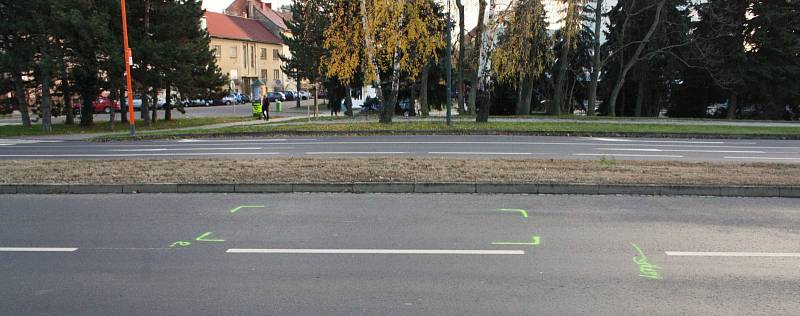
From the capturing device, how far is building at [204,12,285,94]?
77.0m

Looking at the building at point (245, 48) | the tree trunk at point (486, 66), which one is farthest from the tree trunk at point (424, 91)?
the building at point (245, 48)

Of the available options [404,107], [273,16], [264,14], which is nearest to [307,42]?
[404,107]

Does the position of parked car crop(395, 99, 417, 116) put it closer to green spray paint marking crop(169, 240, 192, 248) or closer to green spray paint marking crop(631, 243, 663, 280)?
green spray paint marking crop(169, 240, 192, 248)

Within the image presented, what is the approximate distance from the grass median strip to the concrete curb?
0.22 meters

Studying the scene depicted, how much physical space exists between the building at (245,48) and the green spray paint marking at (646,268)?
233 ft

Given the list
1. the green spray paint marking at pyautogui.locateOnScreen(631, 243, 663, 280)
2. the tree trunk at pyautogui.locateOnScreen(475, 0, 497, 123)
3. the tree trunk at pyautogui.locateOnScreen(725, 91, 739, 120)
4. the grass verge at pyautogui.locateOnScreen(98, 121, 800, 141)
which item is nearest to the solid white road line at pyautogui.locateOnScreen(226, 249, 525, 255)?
the green spray paint marking at pyautogui.locateOnScreen(631, 243, 663, 280)

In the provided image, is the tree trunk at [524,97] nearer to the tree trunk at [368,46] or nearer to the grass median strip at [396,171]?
the tree trunk at [368,46]

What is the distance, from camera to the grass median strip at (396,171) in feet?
34.6

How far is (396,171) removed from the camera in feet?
37.9

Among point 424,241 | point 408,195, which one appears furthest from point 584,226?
point 408,195

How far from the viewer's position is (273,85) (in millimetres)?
88750

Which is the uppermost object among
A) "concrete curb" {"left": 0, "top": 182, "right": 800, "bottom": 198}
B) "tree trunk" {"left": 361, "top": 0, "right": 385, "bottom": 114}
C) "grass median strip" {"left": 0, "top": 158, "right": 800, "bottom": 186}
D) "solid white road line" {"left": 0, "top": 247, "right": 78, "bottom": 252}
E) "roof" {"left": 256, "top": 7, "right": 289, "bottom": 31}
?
"roof" {"left": 256, "top": 7, "right": 289, "bottom": 31}

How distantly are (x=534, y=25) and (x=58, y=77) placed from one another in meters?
23.2

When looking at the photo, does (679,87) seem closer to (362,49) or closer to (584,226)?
(362,49)
